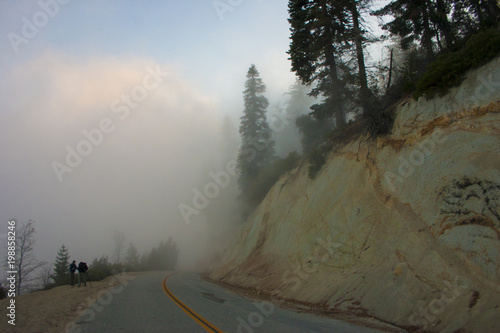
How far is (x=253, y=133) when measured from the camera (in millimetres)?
→ 42500

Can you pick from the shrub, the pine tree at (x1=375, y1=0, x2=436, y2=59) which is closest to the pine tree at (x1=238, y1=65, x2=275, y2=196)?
the shrub

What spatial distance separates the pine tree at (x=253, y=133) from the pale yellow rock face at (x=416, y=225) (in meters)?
26.1

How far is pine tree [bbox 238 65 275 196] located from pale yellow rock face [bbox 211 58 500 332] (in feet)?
85.6

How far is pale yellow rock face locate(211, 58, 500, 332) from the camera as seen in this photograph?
6934 millimetres

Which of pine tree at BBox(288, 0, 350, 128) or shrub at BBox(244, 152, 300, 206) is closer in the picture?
pine tree at BBox(288, 0, 350, 128)


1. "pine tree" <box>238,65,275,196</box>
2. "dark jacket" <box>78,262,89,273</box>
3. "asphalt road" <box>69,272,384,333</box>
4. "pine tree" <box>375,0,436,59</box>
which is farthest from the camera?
"pine tree" <box>238,65,275,196</box>

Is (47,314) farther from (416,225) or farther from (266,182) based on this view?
(266,182)

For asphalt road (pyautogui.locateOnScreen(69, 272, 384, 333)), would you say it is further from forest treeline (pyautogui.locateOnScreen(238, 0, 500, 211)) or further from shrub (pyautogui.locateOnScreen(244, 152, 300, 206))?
shrub (pyautogui.locateOnScreen(244, 152, 300, 206))

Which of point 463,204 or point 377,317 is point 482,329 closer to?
point 377,317

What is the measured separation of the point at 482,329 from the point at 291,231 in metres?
11.1

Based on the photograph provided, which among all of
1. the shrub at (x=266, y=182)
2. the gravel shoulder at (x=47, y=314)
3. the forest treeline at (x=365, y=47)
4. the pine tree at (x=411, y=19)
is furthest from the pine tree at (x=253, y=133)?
the gravel shoulder at (x=47, y=314)

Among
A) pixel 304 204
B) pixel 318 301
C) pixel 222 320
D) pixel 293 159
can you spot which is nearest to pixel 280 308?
pixel 318 301

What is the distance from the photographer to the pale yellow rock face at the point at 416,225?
6934 millimetres

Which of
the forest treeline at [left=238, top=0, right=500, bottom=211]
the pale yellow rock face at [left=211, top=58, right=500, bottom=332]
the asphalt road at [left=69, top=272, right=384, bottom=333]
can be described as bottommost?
the asphalt road at [left=69, top=272, right=384, bottom=333]
